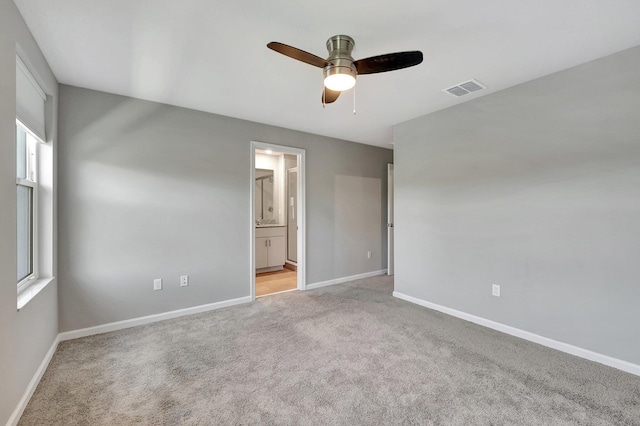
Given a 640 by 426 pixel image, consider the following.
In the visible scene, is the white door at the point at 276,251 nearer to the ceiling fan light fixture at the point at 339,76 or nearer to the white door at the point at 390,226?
the white door at the point at 390,226

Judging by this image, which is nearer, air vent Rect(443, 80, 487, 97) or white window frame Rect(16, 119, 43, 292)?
white window frame Rect(16, 119, 43, 292)

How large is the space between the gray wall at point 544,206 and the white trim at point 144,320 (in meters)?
2.55

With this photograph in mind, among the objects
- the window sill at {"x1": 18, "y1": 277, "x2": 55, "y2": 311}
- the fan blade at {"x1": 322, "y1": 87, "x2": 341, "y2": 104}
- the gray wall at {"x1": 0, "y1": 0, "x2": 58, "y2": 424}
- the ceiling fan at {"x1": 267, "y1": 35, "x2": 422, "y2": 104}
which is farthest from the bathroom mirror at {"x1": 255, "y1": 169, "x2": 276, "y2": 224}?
the ceiling fan at {"x1": 267, "y1": 35, "x2": 422, "y2": 104}

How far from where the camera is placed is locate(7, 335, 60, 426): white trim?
161 cm

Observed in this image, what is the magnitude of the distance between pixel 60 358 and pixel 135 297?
2.47 ft

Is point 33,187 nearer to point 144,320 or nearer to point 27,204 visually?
point 27,204

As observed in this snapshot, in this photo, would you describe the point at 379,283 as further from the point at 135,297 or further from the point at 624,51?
the point at 624,51

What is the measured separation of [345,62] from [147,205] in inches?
101

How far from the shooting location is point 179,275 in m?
3.24

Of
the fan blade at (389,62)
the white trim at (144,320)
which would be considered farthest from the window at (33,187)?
the fan blade at (389,62)

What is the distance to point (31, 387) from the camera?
6.13 ft

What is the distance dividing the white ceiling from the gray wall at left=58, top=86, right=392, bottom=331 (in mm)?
406

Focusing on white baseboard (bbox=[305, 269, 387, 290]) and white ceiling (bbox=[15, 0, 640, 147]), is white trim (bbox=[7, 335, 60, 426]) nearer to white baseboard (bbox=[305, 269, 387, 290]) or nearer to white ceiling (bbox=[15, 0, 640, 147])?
white ceiling (bbox=[15, 0, 640, 147])

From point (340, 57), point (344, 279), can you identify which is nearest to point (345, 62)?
point (340, 57)
